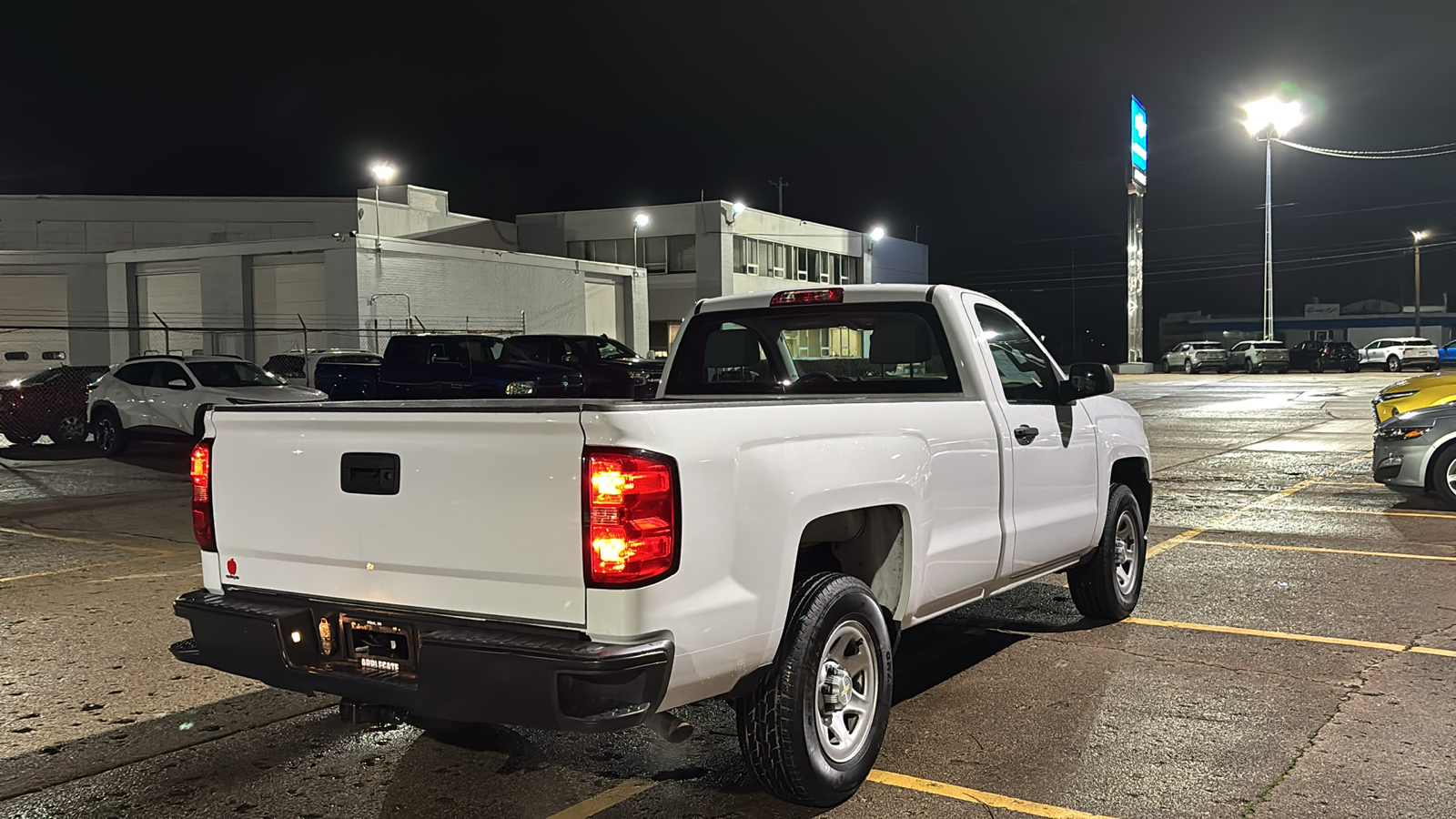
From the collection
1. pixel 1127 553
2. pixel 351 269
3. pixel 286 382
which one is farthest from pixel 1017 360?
pixel 351 269

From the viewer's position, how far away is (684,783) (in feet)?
14.5

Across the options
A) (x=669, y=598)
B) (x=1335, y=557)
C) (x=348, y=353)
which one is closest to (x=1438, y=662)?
(x=1335, y=557)

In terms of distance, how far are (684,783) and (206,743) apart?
2.10m

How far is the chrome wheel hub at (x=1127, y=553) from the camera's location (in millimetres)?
6824

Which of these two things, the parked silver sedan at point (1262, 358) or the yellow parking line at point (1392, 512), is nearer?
the yellow parking line at point (1392, 512)

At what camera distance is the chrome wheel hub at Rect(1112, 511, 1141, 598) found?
6.82m

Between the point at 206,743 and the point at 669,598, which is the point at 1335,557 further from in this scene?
the point at 206,743

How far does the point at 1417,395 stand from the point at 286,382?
16393 mm

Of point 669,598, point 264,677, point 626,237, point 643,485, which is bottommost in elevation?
point 264,677

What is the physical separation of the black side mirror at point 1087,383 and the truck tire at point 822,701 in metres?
2.02

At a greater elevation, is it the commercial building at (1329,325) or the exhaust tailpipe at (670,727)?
the commercial building at (1329,325)

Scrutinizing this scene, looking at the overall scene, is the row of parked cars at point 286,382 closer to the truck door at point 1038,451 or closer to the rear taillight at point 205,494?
the truck door at point 1038,451

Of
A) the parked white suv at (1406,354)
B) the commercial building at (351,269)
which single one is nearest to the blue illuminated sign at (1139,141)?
the parked white suv at (1406,354)

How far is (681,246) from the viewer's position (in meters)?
59.1
